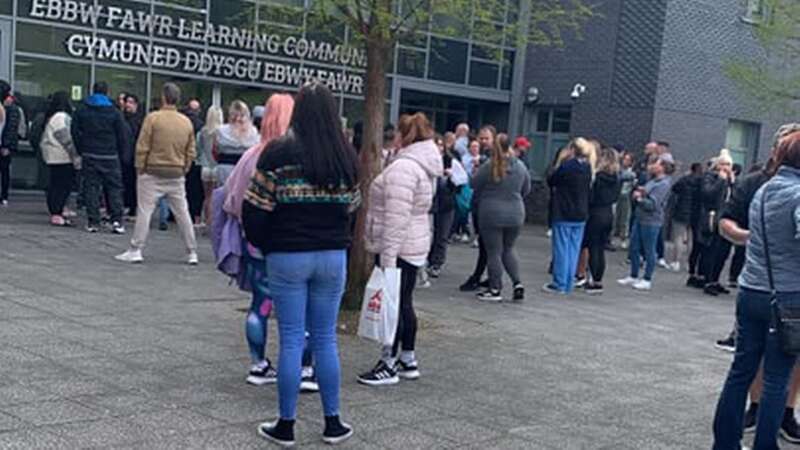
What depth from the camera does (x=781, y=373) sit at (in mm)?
5141

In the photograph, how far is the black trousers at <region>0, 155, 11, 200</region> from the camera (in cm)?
1434

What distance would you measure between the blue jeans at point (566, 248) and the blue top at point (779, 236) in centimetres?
647

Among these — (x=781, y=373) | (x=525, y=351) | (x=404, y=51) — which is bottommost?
(x=525, y=351)

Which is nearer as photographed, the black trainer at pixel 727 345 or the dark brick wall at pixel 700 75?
the black trainer at pixel 727 345

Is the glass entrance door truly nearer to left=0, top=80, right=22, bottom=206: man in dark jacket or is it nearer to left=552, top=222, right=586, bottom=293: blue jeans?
left=0, top=80, right=22, bottom=206: man in dark jacket

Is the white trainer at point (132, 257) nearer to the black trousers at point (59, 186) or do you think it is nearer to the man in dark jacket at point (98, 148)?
the man in dark jacket at point (98, 148)

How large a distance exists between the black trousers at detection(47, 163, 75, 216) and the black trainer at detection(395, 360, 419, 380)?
791 centimetres

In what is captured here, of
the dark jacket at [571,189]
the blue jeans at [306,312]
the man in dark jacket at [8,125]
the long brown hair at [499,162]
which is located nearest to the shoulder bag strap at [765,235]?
the blue jeans at [306,312]

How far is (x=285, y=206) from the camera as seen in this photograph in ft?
16.5

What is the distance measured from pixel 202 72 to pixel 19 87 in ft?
11.1

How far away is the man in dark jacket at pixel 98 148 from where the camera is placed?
1256 centimetres

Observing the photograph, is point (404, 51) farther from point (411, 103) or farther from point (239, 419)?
point (239, 419)

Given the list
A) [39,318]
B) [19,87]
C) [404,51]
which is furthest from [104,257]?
[404,51]

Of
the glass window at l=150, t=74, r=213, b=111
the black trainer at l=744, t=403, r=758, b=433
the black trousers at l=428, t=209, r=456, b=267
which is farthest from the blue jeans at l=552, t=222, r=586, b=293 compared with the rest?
the glass window at l=150, t=74, r=213, b=111
